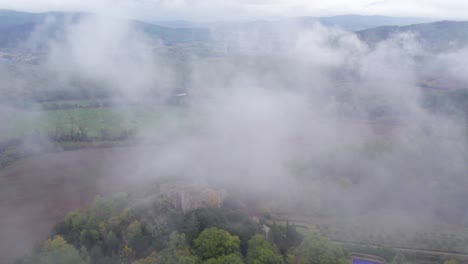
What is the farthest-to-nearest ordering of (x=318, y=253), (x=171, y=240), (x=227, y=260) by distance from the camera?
(x=171, y=240)
(x=318, y=253)
(x=227, y=260)

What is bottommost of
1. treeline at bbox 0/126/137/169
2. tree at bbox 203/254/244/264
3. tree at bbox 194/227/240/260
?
tree at bbox 203/254/244/264

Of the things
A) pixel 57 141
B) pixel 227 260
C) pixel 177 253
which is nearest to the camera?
pixel 227 260

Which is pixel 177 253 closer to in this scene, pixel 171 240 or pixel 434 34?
pixel 171 240

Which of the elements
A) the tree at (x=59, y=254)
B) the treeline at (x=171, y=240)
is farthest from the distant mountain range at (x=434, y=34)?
the tree at (x=59, y=254)

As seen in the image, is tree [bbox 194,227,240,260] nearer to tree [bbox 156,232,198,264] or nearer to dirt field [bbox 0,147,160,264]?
tree [bbox 156,232,198,264]

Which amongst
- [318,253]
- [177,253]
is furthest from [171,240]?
[318,253]

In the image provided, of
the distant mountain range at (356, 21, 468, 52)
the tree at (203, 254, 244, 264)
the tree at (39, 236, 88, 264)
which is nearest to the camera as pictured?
the tree at (203, 254, 244, 264)

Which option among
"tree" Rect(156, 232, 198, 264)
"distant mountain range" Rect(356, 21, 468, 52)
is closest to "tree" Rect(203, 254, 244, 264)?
"tree" Rect(156, 232, 198, 264)
